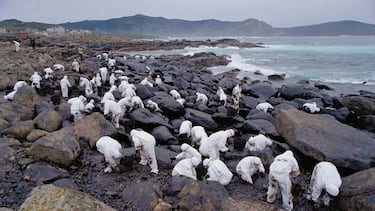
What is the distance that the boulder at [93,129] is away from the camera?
8988 millimetres

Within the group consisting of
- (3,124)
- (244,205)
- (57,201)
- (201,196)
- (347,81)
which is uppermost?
(57,201)

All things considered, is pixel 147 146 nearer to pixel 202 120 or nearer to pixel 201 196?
pixel 201 196

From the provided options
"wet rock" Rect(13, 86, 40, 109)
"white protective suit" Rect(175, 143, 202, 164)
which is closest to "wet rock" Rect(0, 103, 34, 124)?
"wet rock" Rect(13, 86, 40, 109)

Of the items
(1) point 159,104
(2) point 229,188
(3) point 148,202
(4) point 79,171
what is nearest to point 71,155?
(4) point 79,171

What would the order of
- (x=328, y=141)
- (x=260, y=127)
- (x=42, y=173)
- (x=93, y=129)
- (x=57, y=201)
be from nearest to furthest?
1. (x=57, y=201)
2. (x=42, y=173)
3. (x=328, y=141)
4. (x=93, y=129)
5. (x=260, y=127)

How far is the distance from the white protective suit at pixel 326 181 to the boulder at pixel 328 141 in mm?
1651

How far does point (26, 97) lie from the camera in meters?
12.4

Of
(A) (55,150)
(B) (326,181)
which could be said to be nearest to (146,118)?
(A) (55,150)

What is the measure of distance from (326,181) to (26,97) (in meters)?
11.0

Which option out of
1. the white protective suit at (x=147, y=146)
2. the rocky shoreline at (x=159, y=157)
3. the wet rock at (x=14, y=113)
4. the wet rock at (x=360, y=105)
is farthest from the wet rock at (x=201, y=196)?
the wet rock at (x=360, y=105)

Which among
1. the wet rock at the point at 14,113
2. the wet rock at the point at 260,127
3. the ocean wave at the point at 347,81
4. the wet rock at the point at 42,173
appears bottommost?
the ocean wave at the point at 347,81

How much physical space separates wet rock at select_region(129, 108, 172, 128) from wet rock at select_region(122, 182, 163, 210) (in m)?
4.02

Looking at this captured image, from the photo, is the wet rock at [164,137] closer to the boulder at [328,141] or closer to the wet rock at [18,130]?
the boulder at [328,141]

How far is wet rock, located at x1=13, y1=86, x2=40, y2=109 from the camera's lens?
480 inches
